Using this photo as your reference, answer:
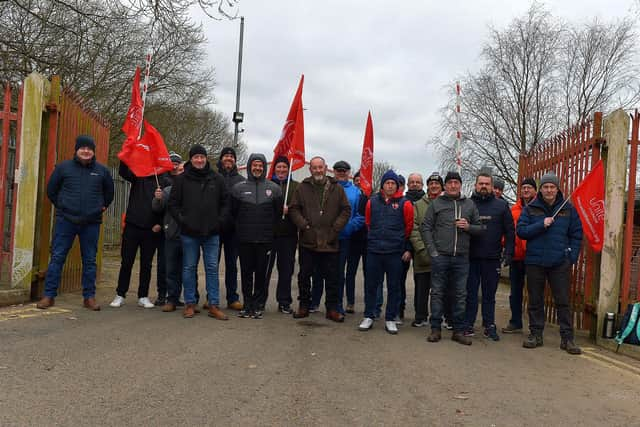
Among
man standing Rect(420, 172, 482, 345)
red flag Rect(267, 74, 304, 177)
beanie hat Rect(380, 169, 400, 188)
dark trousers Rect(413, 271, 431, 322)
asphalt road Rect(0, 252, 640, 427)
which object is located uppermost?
red flag Rect(267, 74, 304, 177)

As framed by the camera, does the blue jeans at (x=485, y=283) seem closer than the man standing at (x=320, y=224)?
Yes

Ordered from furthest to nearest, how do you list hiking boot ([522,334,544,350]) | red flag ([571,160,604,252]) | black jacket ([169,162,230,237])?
black jacket ([169,162,230,237]) → red flag ([571,160,604,252]) → hiking boot ([522,334,544,350])

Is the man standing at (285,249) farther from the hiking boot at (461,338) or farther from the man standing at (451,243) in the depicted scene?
the hiking boot at (461,338)

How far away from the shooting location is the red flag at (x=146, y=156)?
7.25 meters

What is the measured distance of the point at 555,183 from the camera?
6281 millimetres

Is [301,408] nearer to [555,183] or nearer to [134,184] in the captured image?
[555,183]

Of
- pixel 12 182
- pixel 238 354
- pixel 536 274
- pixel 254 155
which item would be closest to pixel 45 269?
pixel 12 182

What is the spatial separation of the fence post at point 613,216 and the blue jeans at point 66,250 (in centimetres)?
609

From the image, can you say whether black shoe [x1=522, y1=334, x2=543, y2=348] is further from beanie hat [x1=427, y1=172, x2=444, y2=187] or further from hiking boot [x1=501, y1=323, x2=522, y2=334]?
beanie hat [x1=427, y1=172, x2=444, y2=187]

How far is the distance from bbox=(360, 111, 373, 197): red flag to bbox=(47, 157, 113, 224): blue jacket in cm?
347

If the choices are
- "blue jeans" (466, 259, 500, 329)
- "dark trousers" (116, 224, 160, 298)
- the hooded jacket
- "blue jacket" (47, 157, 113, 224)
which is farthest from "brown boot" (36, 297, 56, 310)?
"blue jeans" (466, 259, 500, 329)

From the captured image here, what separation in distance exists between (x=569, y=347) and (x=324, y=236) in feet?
9.97

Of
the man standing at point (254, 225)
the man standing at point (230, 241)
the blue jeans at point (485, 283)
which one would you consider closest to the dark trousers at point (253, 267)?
the man standing at point (254, 225)

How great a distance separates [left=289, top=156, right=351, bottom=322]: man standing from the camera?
23.1 ft
